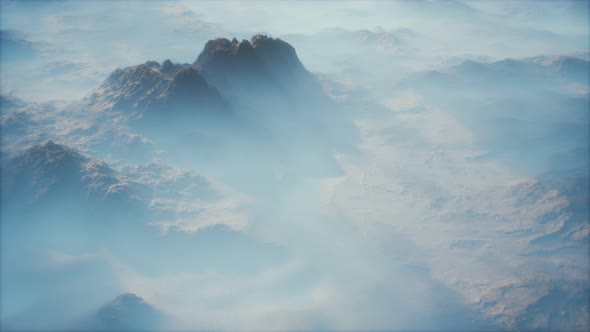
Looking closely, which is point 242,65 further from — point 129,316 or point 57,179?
point 129,316

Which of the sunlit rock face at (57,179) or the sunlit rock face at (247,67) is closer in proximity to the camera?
the sunlit rock face at (57,179)

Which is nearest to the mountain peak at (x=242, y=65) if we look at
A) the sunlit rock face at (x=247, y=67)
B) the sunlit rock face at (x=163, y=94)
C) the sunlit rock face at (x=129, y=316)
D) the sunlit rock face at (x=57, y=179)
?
the sunlit rock face at (x=247, y=67)

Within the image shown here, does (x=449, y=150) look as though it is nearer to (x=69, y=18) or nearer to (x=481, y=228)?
→ (x=481, y=228)

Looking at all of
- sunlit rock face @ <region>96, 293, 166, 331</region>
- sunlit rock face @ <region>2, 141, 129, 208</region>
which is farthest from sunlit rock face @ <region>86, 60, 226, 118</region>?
sunlit rock face @ <region>96, 293, 166, 331</region>

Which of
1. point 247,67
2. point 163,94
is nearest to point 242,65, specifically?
point 247,67

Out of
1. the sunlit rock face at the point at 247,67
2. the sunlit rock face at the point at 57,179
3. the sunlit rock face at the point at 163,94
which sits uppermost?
the sunlit rock face at the point at 247,67

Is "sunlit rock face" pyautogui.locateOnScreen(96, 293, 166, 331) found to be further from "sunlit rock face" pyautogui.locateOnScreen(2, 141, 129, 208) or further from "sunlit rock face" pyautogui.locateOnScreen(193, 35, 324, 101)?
"sunlit rock face" pyautogui.locateOnScreen(193, 35, 324, 101)

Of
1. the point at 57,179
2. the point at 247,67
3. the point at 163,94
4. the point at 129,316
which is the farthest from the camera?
the point at 247,67

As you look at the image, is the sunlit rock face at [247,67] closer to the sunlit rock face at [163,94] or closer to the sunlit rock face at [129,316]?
the sunlit rock face at [163,94]

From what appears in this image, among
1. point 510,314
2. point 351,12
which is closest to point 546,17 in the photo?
point 351,12
